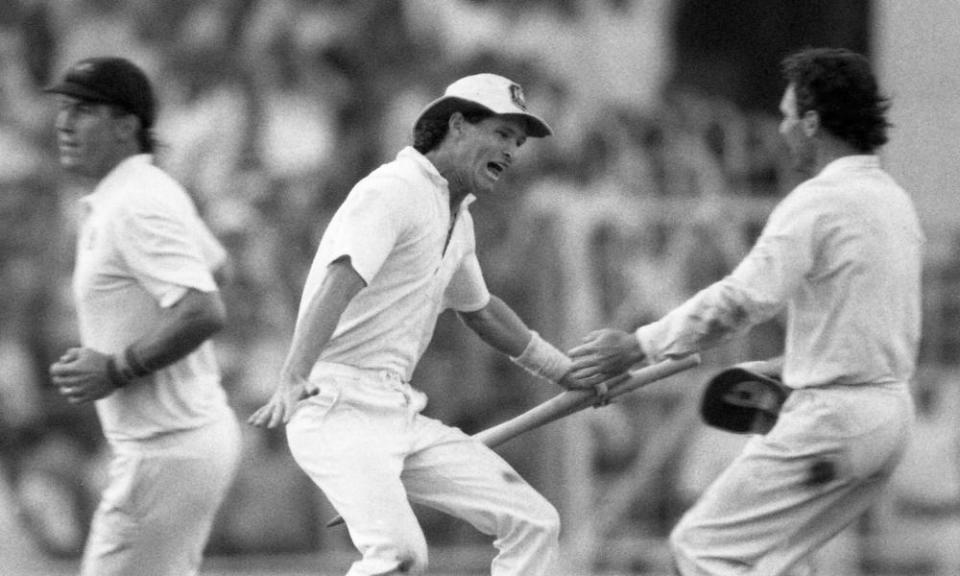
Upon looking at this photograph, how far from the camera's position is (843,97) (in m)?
7.41

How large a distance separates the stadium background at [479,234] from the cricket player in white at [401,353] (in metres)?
4.58

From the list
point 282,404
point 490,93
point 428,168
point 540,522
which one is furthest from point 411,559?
point 490,93

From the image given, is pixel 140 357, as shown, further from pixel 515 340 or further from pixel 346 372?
pixel 515 340

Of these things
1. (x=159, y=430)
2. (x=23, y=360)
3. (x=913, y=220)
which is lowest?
(x=23, y=360)

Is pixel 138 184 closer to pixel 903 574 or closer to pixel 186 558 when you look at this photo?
pixel 186 558

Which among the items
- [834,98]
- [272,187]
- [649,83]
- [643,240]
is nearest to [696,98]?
[649,83]

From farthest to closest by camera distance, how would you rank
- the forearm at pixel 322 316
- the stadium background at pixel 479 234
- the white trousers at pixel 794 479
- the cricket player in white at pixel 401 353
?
the stadium background at pixel 479 234
the white trousers at pixel 794 479
the cricket player in white at pixel 401 353
the forearm at pixel 322 316

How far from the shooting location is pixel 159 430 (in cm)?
775

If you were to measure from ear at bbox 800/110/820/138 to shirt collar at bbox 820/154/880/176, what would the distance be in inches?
4.6

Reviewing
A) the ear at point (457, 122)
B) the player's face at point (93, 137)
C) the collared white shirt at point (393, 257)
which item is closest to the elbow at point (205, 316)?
the collared white shirt at point (393, 257)

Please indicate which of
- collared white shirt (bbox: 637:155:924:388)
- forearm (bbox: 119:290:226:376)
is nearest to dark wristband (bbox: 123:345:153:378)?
forearm (bbox: 119:290:226:376)

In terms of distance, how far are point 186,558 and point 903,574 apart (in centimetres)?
570

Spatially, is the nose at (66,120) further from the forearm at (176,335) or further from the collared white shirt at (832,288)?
the collared white shirt at (832,288)

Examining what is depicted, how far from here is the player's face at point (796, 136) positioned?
24.6ft
